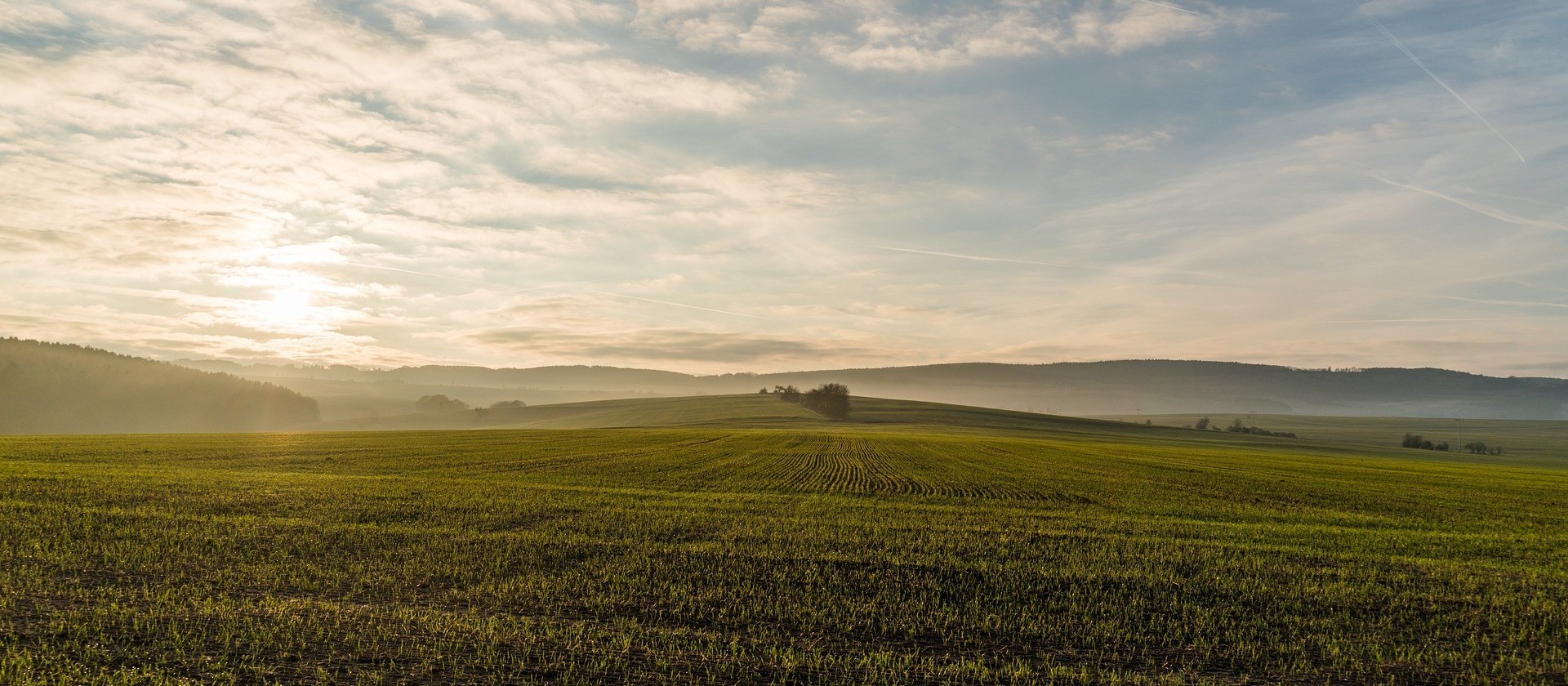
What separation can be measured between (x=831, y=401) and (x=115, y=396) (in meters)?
160

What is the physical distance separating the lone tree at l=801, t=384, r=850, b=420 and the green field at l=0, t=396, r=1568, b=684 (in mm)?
111016

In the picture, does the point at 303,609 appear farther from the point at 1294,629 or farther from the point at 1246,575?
the point at 1246,575

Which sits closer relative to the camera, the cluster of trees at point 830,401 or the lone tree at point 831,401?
the lone tree at point 831,401

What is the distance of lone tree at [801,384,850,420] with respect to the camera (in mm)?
145875

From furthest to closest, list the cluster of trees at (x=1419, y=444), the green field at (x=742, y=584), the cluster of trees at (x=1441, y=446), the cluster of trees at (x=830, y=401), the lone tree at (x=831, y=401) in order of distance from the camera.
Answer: the cluster of trees at (x=830, y=401) → the lone tree at (x=831, y=401) → the cluster of trees at (x=1419, y=444) → the cluster of trees at (x=1441, y=446) → the green field at (x=742, y=584)

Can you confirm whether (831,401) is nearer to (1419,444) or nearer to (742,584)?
(1419,444)

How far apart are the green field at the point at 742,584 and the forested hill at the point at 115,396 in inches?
6367

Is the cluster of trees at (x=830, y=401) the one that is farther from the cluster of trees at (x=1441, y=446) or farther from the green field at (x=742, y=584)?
the green field at (x=742, y=584)

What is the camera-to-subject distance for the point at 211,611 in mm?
12391

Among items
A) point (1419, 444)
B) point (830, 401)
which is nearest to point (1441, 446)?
point (1419, 444)

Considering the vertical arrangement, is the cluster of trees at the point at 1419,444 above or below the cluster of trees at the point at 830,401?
below

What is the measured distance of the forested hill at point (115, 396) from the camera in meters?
155

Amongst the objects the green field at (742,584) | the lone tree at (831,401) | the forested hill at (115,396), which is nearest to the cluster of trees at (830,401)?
the lone tree at (831,401)

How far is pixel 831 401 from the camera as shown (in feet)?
485
